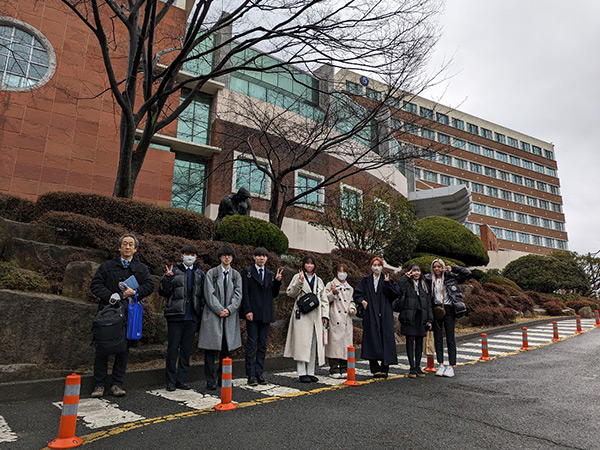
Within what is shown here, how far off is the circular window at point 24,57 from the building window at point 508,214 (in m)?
55.5

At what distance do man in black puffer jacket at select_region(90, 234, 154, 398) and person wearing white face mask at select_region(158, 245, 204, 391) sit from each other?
0.34m

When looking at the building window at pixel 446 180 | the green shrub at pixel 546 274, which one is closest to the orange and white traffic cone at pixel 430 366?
the green shrub at pixel 546 274

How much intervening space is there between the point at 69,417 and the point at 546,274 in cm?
2891

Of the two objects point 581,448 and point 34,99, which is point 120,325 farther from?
point 34,99

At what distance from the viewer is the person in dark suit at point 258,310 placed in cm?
601

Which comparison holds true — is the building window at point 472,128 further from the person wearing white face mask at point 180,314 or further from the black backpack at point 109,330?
the black backpack at point 109,330

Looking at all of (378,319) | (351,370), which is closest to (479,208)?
(378,319)

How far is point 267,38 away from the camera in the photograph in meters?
9.08

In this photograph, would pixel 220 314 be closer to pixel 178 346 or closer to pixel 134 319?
pixel 178 346

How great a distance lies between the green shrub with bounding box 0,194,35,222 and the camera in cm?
937

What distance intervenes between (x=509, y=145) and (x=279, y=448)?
220 feet

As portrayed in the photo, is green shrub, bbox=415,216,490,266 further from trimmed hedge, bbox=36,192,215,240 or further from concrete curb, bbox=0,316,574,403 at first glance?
concrete curb, bbox=0,316,574,403

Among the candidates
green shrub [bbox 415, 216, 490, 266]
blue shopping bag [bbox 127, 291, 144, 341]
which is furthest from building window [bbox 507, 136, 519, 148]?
blue shopping bag [bbox 127, 291, 144, 341]

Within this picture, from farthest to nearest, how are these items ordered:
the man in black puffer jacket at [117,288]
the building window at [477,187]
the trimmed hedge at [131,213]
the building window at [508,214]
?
1. the building window at [508,214]
2. the building window at [477,187]
3. the trimmed hedge at [131,213]
4. the man in black puffer jacket at [117,288]
